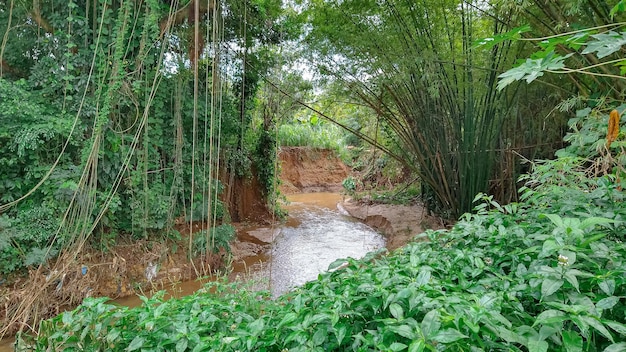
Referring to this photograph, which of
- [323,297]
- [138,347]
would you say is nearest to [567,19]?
[323,297]

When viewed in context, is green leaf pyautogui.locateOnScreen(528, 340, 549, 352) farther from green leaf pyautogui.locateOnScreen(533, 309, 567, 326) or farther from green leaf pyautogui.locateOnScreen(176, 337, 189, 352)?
green leaf pyautogui.locateOnScreen(176, 337, 189, 352)

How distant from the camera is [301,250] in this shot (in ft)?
14.8

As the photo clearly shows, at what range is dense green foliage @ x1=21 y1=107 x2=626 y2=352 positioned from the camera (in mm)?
747

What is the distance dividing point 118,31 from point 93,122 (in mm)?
Result: 846

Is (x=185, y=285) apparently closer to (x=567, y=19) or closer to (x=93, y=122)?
(x=93, y=122)

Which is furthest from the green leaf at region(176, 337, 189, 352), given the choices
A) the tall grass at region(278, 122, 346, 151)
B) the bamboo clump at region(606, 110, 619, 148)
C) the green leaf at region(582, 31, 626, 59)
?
the tall grass at region(278, 122, 346, 151)

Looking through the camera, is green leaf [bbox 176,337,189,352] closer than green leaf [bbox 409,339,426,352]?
No

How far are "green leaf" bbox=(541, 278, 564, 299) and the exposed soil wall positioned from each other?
9.43 m

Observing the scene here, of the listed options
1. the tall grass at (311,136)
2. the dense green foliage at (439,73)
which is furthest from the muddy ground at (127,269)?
the tall grass at (311,136)

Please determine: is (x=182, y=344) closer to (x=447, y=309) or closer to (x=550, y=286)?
(x=447, y=309)

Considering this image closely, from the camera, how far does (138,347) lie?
0.98 m

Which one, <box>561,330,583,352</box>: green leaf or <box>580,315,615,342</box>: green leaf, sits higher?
<box>580,315,615,342</box>: green leaf

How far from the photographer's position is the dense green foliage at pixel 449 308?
29.4 inches

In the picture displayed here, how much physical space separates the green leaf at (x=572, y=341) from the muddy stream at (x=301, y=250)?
163 centimetres
